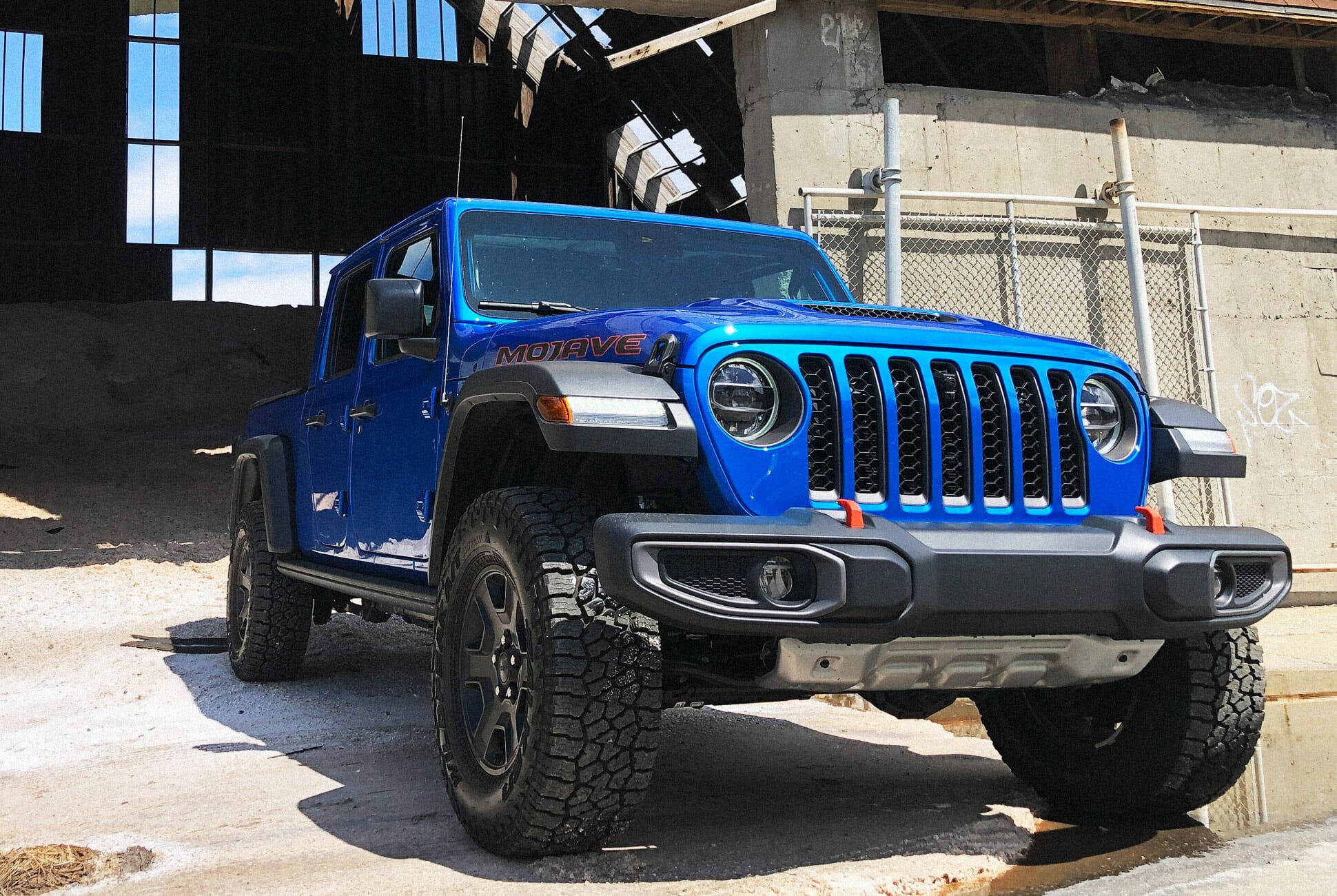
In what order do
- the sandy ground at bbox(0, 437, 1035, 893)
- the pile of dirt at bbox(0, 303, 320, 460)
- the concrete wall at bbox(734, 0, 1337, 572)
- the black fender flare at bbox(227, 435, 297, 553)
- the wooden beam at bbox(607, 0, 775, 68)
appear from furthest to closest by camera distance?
1. the pile of dirt at bbox(0, 303, 320, 460)
2. the concrete wall at bbox(734, 0, 1337, 572)
3. the wooden beam at bbox(607, 0, 775, 68)
4. the black fender flare at bbox(227, 435, 297, 553)
5. the sandy ground at bbox(0, 437, 1035, 893)

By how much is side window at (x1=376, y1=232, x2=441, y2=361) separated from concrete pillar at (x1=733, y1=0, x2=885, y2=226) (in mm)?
4563

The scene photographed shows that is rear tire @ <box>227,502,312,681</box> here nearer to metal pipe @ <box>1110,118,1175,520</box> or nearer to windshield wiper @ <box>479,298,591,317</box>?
windshield wiper @ <box>479,298,591,317</box>

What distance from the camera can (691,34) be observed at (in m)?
9.04

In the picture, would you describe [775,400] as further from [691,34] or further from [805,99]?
[805,99]

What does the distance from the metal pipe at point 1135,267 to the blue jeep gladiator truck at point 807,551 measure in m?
4.74

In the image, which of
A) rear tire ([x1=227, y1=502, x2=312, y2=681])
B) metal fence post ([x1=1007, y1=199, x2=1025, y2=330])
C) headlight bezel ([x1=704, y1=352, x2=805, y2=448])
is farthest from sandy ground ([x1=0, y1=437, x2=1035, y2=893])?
metal fence post ([x1=1007, y1=199, x2=1025, y2=330])

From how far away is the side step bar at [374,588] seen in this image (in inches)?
165

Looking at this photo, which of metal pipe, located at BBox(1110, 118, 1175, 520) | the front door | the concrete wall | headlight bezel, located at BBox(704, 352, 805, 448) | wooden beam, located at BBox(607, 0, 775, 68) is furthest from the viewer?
the concrete wall

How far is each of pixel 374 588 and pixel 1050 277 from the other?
678 centimetres

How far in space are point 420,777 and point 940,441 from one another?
7.44 ft

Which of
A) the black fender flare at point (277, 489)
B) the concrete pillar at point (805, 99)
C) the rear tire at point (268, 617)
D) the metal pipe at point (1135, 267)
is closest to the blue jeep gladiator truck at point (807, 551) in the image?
the black fender flare at point (277, 489)

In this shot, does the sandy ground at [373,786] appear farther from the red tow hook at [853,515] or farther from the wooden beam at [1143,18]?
the wooden beam at [1143,18]

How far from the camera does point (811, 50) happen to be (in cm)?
964

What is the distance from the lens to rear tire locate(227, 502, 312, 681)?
6.34m
